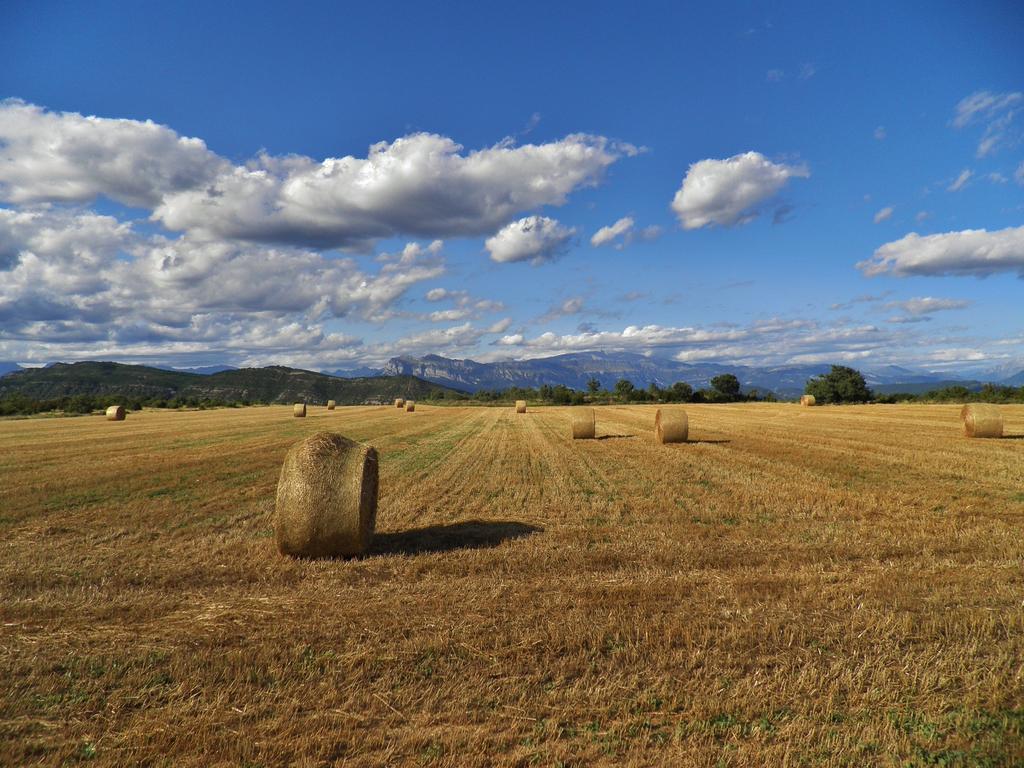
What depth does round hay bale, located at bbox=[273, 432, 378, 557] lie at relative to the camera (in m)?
9.23

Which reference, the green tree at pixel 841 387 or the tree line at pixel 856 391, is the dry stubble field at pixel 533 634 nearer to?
the tree line at pixel 856 391

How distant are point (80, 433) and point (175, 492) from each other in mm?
28803

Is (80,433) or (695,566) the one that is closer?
(695,566)

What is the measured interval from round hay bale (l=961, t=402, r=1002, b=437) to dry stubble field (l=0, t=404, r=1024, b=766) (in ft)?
45.1

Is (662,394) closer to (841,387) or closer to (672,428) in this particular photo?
(841,387)

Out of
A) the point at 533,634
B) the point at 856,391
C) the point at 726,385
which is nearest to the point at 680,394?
the point at 726,385

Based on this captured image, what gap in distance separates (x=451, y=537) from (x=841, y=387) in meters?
80.3

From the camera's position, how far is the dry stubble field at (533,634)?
165 inches

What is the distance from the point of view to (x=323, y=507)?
9258 millimetres

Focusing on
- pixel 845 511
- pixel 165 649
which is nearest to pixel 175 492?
pixel 165 649

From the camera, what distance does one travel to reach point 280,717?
4461mm

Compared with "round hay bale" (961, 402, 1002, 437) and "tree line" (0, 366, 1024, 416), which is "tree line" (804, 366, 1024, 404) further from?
"round hay bale" (961, 402, 1002, 437)

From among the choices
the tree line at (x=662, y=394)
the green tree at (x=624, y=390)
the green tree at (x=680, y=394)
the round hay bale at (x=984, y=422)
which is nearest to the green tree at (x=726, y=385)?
the tree line at (x=662, y=394)

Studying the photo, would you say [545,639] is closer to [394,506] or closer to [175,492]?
[394,506]
